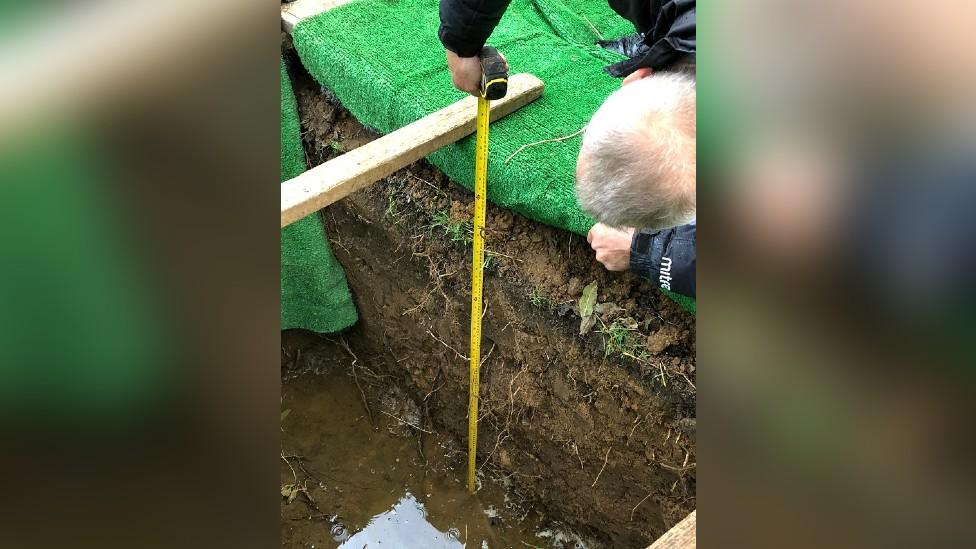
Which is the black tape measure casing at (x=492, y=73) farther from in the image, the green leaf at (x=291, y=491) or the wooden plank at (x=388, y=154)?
the green leaf at (x=291, y=491)

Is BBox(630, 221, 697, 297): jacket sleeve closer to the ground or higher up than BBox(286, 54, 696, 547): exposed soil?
higher up

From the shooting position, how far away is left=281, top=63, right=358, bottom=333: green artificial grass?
3.14m

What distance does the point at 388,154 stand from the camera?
99.3 inches

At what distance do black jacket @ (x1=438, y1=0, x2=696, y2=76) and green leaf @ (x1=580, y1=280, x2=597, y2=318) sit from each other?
686mm

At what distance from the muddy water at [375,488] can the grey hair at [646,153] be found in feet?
5.31

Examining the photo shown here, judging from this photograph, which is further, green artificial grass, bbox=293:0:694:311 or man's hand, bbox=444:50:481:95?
green artificial grass, bbox=293:0:694:311

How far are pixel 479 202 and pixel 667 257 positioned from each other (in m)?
0.73

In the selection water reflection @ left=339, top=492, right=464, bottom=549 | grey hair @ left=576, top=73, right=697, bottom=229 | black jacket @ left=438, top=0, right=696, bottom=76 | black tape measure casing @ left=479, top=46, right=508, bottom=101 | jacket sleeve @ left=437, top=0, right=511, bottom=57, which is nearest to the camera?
grey hair @ left=576, top=73, right=697, bottom=229

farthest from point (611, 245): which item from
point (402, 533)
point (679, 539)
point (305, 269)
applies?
point (402, 533)

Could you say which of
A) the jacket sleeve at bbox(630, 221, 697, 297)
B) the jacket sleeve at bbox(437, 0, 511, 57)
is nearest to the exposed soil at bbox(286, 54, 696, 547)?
the jacket sleeve at bbox(630, 221, 697, 297)

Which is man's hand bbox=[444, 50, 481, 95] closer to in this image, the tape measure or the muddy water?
the tape measure
